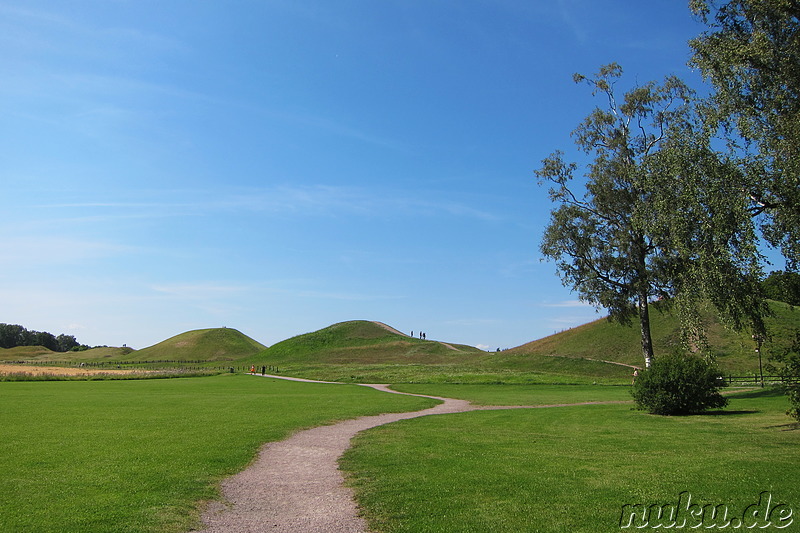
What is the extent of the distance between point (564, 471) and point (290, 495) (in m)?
7.04

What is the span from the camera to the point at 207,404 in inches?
1337

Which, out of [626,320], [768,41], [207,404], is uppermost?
[768,41]

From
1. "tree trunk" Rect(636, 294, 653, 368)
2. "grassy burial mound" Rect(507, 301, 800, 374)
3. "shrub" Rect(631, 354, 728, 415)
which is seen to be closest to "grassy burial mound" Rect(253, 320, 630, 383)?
"grassy burial mound" Rect(507, 301, 800, 374)

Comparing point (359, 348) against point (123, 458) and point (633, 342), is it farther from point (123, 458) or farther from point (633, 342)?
point (123, 458)

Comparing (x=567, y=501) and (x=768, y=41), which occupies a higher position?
(x=768, y=41)

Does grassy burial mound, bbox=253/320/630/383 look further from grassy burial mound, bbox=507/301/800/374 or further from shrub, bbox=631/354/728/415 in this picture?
shrub, bbox=631/354/728/415

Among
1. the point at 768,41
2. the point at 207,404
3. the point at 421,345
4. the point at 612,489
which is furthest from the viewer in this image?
the point at 421,345

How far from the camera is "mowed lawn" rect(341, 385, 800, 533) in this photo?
994 centimetres

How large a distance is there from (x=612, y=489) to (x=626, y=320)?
35369 millimetres

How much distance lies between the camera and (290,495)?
1208cm

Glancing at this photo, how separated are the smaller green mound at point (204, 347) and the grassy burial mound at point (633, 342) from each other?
99.3m

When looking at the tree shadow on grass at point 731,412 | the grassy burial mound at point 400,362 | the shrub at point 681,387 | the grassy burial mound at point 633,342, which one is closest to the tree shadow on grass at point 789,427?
the shrub at point 681,387

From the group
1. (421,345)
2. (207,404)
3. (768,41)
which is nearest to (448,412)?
(207,404)

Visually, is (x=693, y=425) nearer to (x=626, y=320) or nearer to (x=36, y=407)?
(x=626, y=320)
